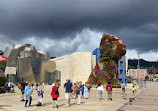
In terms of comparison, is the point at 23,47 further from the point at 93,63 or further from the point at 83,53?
the point at 93,63

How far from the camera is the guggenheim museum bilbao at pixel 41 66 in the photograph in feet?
142

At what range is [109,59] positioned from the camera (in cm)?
2900

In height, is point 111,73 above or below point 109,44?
below

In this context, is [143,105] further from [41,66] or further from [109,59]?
[41,66]

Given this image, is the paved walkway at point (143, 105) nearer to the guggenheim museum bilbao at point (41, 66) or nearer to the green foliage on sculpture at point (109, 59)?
the green foliage on sculpture at point (109, 59)

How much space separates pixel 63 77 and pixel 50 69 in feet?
28.0

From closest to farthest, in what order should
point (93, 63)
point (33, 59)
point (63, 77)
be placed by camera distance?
point (33, 59), point (93, 63), point (63, 77)

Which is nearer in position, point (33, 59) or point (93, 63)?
point (33, 59)

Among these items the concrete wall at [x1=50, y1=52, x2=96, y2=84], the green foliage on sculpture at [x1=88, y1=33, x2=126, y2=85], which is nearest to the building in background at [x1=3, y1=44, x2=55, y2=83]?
the concrete wall at [x1=50, y1=52, x2=96, y2=84]

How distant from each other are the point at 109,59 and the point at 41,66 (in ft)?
75.6

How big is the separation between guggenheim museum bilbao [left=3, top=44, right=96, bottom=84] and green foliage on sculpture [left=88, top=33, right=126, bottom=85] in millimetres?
19938

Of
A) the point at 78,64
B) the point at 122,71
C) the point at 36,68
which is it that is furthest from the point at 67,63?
the point at 122,71

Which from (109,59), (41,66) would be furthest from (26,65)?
(109,59)

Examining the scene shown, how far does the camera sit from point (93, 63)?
174 ft
